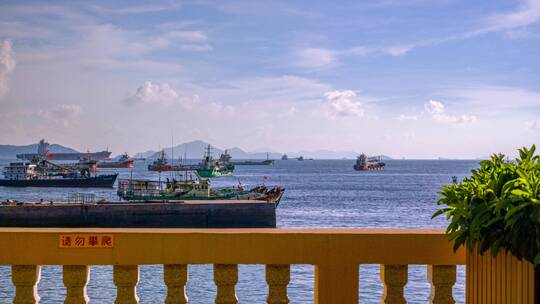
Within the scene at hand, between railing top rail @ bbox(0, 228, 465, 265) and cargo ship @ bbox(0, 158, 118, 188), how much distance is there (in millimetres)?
135948

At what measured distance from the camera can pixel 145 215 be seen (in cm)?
6100

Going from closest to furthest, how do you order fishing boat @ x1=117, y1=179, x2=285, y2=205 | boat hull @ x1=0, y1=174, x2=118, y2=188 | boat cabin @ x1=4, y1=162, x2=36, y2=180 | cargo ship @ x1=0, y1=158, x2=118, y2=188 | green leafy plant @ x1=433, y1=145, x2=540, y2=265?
green leafy plant @ x1=433, y1=145, x2=540, y2=265
fishing boat @ x1=117, y1=179, x2=285, y2=205
boat hull @ x1=0, y1=174, x2=118, y2=188
cargo ship @ x1=0, y1=158, x2=118, y2=188
boat cabin @ x1=4, y1=162, x2=36, y2=180

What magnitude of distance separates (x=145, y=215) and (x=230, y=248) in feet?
189

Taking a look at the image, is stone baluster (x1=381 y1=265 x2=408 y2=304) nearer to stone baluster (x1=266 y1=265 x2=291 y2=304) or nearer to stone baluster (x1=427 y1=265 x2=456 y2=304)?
stone baluster (x1=427 y1=265 x2=456 y2=304)

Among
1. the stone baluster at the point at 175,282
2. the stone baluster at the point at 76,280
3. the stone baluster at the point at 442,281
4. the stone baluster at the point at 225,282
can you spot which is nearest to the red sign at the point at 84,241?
the stone baluster at the point at 76,280

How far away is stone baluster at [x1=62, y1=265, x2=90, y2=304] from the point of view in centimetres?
482

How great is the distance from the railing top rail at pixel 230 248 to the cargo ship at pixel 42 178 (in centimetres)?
13595

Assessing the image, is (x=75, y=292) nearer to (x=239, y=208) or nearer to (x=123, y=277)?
(x=123, y=277)

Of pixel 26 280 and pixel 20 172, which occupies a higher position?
pixel 26 280

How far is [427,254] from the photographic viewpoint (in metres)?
4.91

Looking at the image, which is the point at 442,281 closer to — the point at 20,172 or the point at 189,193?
the point at 189,193

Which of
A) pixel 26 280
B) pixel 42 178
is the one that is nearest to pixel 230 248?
pixel 26 280

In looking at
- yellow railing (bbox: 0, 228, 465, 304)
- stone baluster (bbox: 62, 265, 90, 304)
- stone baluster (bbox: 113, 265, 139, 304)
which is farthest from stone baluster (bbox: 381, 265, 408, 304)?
stone baluster (bbox: 62, 265, 90, 304)

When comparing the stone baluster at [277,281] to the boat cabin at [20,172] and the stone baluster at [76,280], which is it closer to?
the stone baluster at [76,280]
